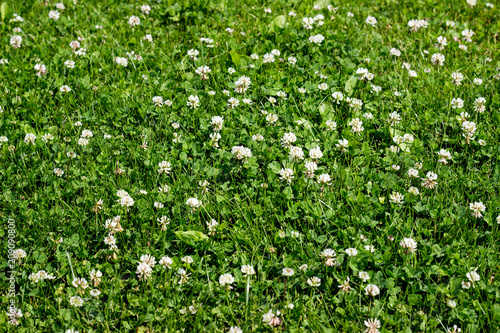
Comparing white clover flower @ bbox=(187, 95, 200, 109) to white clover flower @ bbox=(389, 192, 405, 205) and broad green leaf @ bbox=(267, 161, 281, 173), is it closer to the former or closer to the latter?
broad green leaf @ bbox=(267, 161, 281, 173)

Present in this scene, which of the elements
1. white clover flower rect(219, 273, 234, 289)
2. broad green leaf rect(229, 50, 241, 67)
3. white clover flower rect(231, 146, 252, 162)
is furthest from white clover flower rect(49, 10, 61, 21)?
white clover flower rect(219, 273, 234, 289)

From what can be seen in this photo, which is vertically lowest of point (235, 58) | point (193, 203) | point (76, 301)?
point (76, 301)

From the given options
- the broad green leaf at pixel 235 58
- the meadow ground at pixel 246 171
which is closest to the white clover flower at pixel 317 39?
the meadow ground at pixel 246 171

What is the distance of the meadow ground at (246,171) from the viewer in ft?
9.10

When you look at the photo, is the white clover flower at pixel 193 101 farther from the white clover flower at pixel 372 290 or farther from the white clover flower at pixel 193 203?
the white clover flower at pixel 372 290

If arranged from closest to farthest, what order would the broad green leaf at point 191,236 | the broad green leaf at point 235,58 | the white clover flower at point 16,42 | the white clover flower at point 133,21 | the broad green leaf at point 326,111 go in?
the broad green leaf at point 191,236 → the broad green leaf at point 326,111 → the broad green leaf at point 235,58 → the white clover flower at point 16,42 → the white clover flower at point 133,21

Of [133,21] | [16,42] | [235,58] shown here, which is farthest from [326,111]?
[16,42]

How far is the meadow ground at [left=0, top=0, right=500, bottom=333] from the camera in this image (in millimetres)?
2773

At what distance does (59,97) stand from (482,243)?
3.16 m

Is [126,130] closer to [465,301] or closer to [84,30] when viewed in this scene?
[84,30]

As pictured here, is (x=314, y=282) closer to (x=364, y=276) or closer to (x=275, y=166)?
(x=364, y=276)

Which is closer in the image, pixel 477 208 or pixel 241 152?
pixel 477 208

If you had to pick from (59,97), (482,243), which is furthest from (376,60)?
(59,97)

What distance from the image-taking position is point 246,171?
3434 mm
